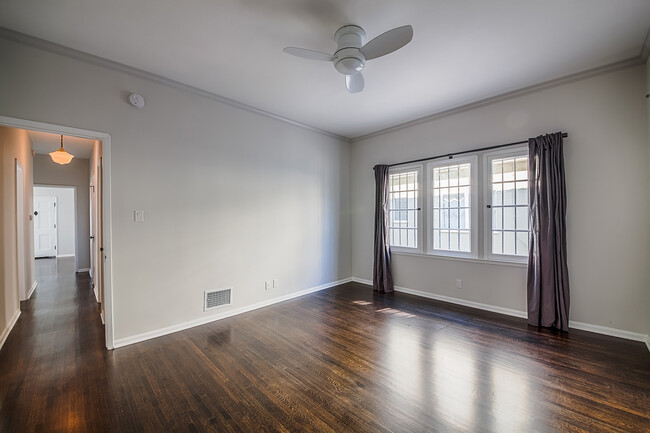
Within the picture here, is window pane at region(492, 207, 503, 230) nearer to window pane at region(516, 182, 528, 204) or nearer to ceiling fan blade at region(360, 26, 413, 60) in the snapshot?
window pane at region(516, 182, 528, 204)

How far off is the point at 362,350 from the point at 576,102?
146 inches

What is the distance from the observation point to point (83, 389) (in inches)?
84.9

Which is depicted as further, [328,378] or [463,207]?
[463,207]

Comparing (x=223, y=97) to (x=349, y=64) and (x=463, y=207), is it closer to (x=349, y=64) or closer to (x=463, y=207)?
(x=349, y=64)

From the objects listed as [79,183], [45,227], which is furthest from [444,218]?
[45,227]

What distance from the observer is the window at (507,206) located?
3598 millimetres

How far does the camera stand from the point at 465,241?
4.13 meters

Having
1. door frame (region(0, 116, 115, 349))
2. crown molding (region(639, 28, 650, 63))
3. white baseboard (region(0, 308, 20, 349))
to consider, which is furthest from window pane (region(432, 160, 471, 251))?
white baseboard (region(0, 308, 20, 349))

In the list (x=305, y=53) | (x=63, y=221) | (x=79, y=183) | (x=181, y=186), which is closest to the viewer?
(x=305, y=53)

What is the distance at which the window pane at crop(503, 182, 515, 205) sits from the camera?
3.67 m

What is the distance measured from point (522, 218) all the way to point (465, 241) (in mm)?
788

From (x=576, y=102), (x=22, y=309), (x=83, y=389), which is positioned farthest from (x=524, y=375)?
(x=22, y=309)

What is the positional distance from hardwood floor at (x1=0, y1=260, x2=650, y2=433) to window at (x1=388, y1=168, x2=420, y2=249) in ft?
5.09

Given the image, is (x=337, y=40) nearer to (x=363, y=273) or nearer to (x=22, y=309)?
(x=363, y=273)
